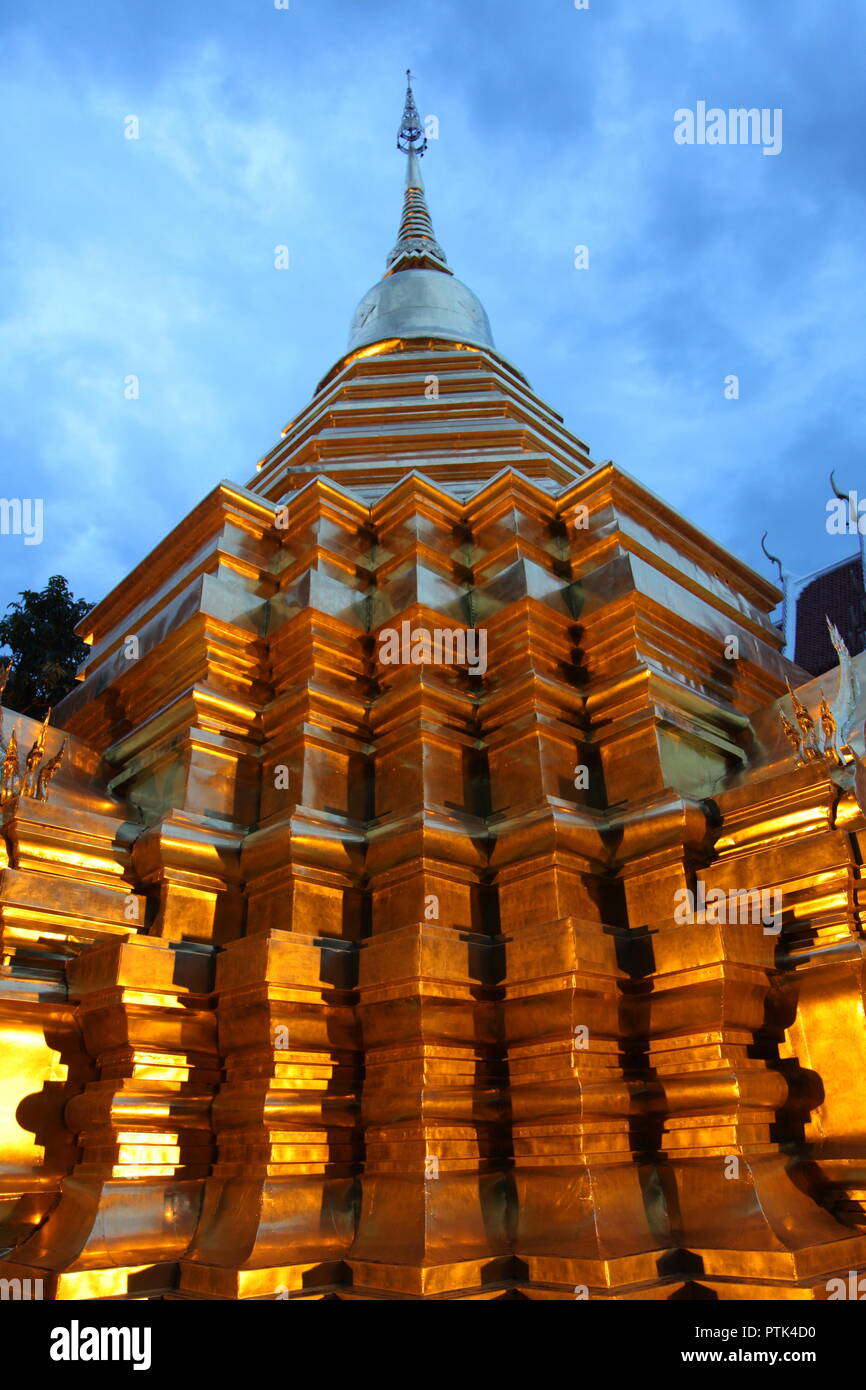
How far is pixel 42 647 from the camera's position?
11.3 metres

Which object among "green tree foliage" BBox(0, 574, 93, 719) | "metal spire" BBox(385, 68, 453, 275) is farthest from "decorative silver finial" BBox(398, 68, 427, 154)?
"green tree foliage" BBox(0, 574, 93, 719)

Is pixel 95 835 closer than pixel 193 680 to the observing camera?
Yes

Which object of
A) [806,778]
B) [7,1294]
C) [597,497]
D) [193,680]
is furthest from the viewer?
[597,497]

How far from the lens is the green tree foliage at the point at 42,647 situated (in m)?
10.8

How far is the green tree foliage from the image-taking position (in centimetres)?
1075

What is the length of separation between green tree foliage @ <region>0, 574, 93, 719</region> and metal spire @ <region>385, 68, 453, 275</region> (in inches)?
273

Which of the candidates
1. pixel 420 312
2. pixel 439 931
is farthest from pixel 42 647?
pixel 439 931

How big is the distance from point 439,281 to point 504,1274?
39.5 ft

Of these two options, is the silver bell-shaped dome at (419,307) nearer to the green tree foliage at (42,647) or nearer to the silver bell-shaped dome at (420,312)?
the silver bell-shaped dome at (420,312)

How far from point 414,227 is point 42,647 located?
9173 mm

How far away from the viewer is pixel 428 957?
4574 millimetres

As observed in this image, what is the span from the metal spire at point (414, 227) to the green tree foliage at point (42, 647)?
694 cm
